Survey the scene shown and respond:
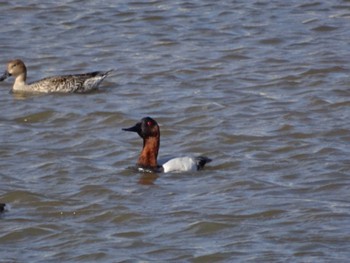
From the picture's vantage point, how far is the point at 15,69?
14.6 m

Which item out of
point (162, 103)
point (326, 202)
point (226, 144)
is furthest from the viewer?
point (162, 103)

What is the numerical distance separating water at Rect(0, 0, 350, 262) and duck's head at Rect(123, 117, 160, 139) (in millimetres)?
341

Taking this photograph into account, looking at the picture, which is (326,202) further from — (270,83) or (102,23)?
(102,23)

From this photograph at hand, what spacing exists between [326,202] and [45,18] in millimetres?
8460

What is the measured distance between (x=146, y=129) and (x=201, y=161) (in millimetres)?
651

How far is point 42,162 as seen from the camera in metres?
11.5

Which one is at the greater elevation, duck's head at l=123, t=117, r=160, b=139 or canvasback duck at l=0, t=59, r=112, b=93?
duck's head at l=123, t=117, r=160, b=139

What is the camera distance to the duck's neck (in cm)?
1124

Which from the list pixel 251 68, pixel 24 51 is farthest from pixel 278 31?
pixel 24 51

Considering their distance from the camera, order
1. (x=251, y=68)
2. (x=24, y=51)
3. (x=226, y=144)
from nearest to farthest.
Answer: (x=226, y=144), (x=251, y=68), (x=24, y=51)

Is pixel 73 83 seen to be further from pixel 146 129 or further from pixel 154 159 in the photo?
pixel 154 159

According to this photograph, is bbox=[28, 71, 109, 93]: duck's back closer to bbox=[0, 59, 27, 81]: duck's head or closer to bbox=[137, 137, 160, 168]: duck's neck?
bbox=[0, 59, 27, 81]: duck's head

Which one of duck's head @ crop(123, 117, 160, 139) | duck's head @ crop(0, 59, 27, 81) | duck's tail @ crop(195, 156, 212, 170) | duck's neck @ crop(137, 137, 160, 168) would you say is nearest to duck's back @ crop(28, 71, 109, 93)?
duck's head @ crop(0, 59, 27, 81)

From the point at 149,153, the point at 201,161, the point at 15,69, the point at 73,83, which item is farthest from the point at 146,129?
the point at 15,69
